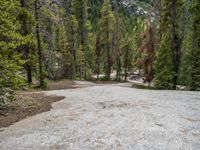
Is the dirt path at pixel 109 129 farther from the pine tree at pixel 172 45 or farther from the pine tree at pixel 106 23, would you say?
the pine tree at pixel 106 23

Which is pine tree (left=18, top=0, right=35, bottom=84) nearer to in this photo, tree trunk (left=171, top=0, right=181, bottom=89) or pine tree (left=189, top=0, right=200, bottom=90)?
tree trunk (left=171, top=0, right=181, bottom=89)

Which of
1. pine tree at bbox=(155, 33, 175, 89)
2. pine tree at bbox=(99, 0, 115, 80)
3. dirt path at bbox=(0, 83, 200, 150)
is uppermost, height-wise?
pine tree at bbox=(99, 0, 115, 80)

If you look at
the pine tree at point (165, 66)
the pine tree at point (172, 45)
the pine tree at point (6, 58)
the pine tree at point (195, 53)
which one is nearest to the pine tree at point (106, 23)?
the pine tree at point (172, 45)

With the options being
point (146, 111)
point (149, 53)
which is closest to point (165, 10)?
point (149, 53)

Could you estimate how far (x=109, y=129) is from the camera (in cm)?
826

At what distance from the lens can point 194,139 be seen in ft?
23.6

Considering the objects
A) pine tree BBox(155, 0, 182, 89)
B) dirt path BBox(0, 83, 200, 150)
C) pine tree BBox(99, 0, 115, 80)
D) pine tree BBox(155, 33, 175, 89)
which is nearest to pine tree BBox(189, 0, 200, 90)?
pine tree BBox(155, 0, 182, 89)

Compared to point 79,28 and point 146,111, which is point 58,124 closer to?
point 146,111

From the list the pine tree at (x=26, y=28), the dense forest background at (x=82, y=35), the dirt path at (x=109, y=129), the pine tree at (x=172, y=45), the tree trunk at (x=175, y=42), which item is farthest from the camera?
the tree trunk at (x=175, y=42)

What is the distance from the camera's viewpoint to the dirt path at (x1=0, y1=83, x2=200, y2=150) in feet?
22.6

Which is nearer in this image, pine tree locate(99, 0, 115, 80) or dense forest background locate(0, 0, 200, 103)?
dense forest background locate(0, 0, 200, 103)

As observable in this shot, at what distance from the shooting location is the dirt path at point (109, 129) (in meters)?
6.88

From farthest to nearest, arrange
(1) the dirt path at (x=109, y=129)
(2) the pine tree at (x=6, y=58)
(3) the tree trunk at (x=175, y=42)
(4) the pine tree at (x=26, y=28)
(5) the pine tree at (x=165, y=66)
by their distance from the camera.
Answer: (3) the tree trunk at (x=175, y=42), (5) the pine tree at (x=165, y=66), (4) the pine tree at (x=26, y=28), (2) the pine tree at (x=6, y=58), (1) the dirt path at (x=109, y=129)

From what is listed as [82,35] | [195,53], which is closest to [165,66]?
[195,53]
